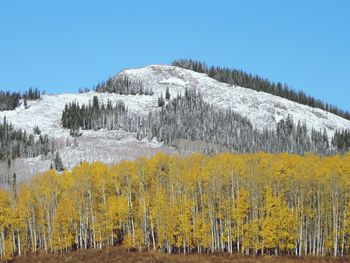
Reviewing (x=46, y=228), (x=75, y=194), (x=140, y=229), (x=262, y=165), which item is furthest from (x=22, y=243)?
(x=262, y=165)

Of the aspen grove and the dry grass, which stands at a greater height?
the aspen grove

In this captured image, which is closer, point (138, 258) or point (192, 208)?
point (138, 258)

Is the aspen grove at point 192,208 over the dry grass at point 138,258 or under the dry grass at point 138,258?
over

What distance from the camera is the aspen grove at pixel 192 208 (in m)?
94.3

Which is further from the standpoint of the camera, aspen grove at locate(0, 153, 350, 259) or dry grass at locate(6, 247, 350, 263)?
aspen grove at locate(0, 153, 350, 259)

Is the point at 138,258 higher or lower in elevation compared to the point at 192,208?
lower

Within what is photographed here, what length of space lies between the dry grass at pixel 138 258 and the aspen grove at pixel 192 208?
2470mm

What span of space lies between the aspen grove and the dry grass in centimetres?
247

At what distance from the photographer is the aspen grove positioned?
9431cm

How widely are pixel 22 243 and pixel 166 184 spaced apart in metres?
32.8

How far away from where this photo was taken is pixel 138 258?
95.8m

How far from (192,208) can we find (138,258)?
13.3 meters

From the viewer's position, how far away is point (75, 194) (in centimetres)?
11325

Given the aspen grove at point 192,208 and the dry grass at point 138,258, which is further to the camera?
the aspen grove at point 192,208
